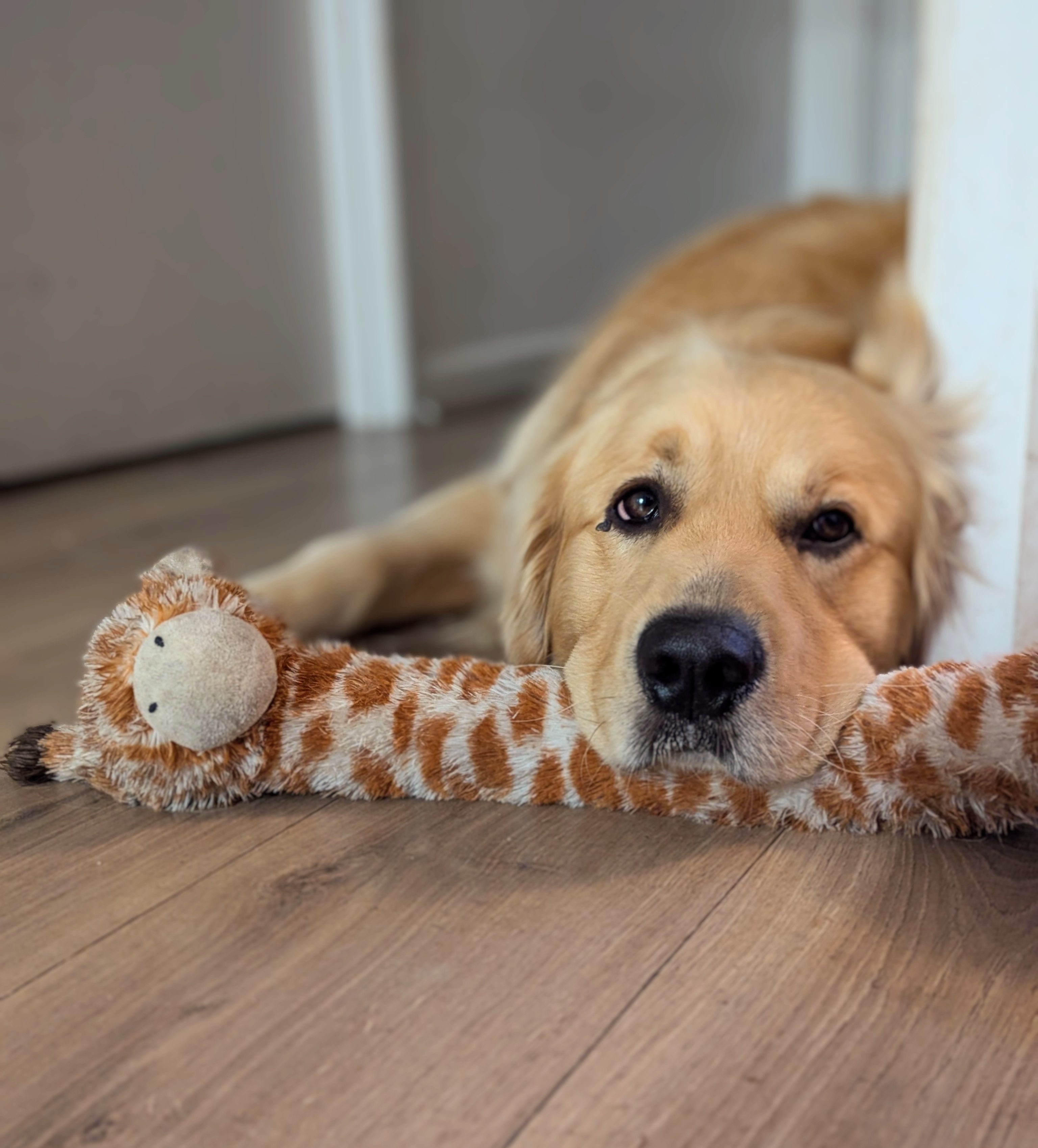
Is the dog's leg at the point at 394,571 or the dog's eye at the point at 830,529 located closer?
the dog's eye at the point at 830,529

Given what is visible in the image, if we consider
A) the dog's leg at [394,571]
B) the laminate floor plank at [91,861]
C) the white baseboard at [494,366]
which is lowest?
the white baseboard at [494,366]

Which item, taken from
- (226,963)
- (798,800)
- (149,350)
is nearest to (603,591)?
(798,800)

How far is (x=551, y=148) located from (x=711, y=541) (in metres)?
3.67

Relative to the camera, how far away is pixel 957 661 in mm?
1157

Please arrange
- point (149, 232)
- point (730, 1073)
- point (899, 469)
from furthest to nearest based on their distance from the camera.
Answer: point (149, 232), point (899, 469), point (730, 1073)

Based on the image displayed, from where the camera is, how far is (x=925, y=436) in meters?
1.58

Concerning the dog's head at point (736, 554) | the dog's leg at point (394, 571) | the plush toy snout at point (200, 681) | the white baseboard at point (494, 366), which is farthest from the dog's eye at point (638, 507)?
the white baseboard at point (494, 366)

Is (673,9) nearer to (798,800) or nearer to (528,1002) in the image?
(798,800)

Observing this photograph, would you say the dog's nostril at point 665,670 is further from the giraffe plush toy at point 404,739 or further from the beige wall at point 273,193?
the beige wall at point 273,193

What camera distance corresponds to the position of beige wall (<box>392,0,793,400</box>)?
4.06m

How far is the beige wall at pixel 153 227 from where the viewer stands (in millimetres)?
2814

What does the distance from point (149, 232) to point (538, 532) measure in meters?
2.11

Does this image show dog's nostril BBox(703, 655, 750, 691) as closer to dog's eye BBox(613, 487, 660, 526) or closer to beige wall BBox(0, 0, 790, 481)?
dog's eye BBox(613, 487, 660, 526)

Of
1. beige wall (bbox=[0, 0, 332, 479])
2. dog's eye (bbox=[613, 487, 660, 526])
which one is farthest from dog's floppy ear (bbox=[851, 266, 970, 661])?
beige wall (bbox=[0, 0, 332, 479])
